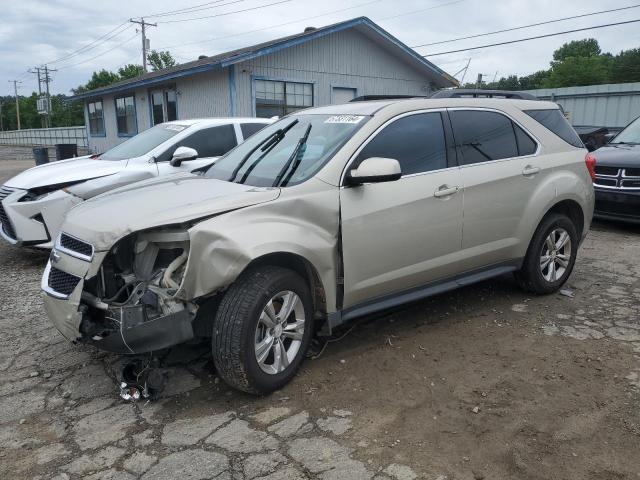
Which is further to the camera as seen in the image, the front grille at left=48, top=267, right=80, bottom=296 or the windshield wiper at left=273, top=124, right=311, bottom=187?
the windshield wiper at left=273, top=124, right=311, bottom=187

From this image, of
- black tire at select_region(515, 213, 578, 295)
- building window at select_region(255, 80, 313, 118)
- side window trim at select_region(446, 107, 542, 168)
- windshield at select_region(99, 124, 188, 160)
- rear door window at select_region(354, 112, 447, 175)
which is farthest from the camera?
building window at select_region(255, 80, 313, 118)

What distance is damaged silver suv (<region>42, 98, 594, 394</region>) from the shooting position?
123 inches

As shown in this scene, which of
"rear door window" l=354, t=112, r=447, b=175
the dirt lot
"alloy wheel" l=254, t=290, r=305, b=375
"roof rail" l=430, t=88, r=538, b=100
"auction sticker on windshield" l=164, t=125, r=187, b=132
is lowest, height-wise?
the dirt lot

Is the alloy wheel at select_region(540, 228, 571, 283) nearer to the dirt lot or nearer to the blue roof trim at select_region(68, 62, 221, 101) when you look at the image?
the dirt lot

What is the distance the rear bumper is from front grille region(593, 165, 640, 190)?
0.09 meters

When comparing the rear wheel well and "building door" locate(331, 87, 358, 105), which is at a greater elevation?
"building door" locate(331, 87, 358, 105)

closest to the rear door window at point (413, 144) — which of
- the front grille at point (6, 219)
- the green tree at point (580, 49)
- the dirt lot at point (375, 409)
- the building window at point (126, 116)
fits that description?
the dirt lot at point (375, 409)

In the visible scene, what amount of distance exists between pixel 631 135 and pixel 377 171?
753 cm

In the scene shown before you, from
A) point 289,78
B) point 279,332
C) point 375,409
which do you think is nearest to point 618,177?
point 375,409

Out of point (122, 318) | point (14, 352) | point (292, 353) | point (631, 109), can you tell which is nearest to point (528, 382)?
point (292, 353)

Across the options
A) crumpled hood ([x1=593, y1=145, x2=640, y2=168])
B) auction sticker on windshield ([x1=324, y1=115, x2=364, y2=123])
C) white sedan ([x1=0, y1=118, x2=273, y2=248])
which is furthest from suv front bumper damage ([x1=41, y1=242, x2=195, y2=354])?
crumpled hood ([x1=593, y1=145, x2=640, y2=168])

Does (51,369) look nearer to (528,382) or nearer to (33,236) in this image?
(33,236)

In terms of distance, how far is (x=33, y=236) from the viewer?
597 centimetres

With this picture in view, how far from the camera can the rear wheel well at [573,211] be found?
5082 mm
